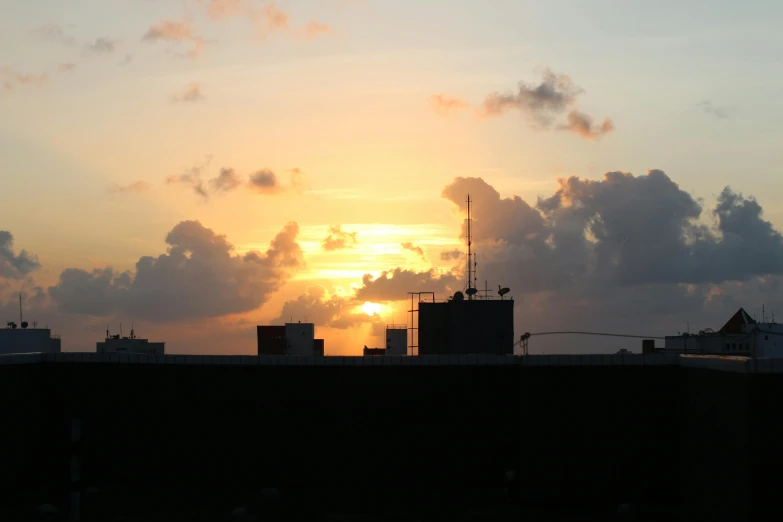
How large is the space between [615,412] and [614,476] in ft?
8.35

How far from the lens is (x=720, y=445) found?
99.5 ft

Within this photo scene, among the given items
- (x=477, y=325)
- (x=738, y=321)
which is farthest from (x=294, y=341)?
(x=738, y=321)

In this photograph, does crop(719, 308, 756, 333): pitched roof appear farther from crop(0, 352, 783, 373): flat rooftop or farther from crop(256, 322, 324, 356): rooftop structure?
crop(0, 352, 783, 373): flat rooftop

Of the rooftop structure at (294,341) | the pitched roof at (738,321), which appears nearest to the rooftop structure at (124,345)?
the rooftop structure at (294,341)

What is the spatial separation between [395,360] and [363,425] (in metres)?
3.24

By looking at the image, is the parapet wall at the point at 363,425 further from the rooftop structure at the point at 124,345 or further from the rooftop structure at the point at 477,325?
the rooftop structure at the point at 124,345

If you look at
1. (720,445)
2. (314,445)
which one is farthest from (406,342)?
(720,445)

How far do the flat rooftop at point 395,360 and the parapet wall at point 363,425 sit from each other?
3.0 inches

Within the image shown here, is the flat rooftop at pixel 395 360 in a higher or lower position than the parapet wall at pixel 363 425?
higher

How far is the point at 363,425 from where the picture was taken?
40.8 m

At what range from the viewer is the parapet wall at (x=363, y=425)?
36.5m

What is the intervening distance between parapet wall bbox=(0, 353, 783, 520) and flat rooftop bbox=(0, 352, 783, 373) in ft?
0.25

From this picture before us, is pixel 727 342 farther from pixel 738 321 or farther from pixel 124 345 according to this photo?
pixel 124 345

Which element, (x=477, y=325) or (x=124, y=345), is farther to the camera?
(x=124, y=345)
